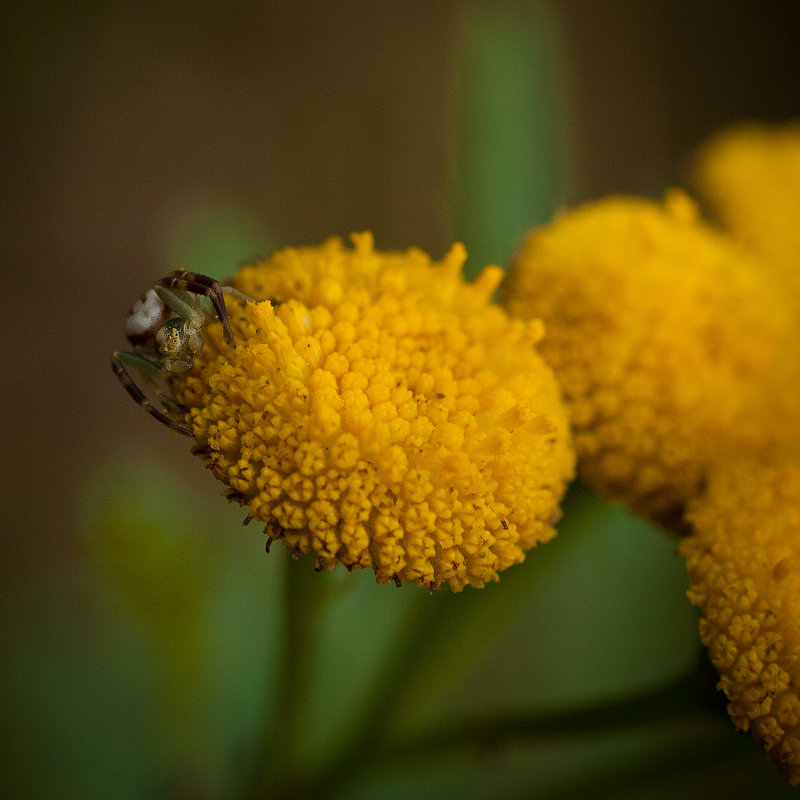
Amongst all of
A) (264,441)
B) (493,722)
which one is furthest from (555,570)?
(264,441)

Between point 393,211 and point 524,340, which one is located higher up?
point 524,340

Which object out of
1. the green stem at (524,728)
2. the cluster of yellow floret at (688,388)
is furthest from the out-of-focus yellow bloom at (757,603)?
the green stem at (524,728)

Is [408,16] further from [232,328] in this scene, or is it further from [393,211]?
[232,328]

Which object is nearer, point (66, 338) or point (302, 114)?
point (66, 338)

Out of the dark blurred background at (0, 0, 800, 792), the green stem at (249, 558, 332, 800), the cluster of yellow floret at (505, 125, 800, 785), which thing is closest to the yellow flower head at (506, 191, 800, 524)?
the cluster of yellow floret at (505, 125, 800, 785)

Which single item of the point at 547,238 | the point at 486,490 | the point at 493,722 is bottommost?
the point at 493,722

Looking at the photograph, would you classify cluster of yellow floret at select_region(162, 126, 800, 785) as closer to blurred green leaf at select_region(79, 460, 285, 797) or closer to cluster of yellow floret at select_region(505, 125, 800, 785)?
cluster of yellow floret at select_region(505, 125, 800, 785)

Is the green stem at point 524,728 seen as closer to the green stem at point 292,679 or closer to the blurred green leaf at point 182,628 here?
the green stem at point 292,679
